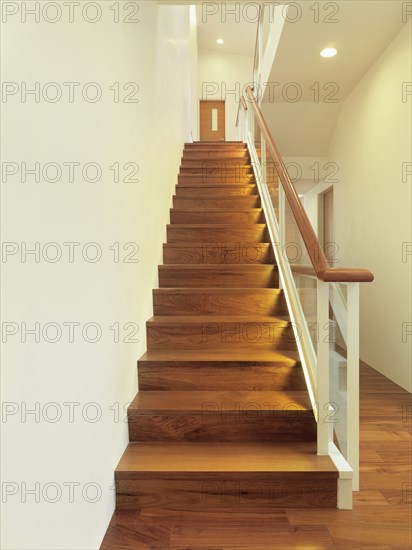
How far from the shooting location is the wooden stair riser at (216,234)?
10.3 ft

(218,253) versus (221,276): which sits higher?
(218,253)

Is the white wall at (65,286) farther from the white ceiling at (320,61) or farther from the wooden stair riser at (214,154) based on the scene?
the wooden stair riser at (214,154)

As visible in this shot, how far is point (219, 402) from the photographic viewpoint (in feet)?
6.04

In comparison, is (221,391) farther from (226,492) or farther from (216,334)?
(226,492)

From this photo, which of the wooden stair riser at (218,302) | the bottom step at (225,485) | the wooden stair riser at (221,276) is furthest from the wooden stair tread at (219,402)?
the wooden stair riser at (221,276)

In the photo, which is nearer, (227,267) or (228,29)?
(227,267)

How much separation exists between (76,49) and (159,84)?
2053mm

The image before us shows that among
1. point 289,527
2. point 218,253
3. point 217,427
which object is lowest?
point 289,527

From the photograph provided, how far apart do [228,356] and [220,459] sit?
60 centimetres

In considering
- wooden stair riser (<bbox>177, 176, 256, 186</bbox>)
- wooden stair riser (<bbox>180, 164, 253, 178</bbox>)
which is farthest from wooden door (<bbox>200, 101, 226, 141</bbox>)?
wooden stair riser (<bbox>177, 176, 256, 186</bbox>)

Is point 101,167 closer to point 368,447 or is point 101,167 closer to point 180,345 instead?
point 180,345

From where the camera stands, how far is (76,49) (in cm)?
118

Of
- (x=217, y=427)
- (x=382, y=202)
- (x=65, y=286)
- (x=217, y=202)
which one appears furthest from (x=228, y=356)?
(x=382, y=202)

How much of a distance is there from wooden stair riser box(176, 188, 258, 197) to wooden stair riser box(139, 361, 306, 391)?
220 cm
